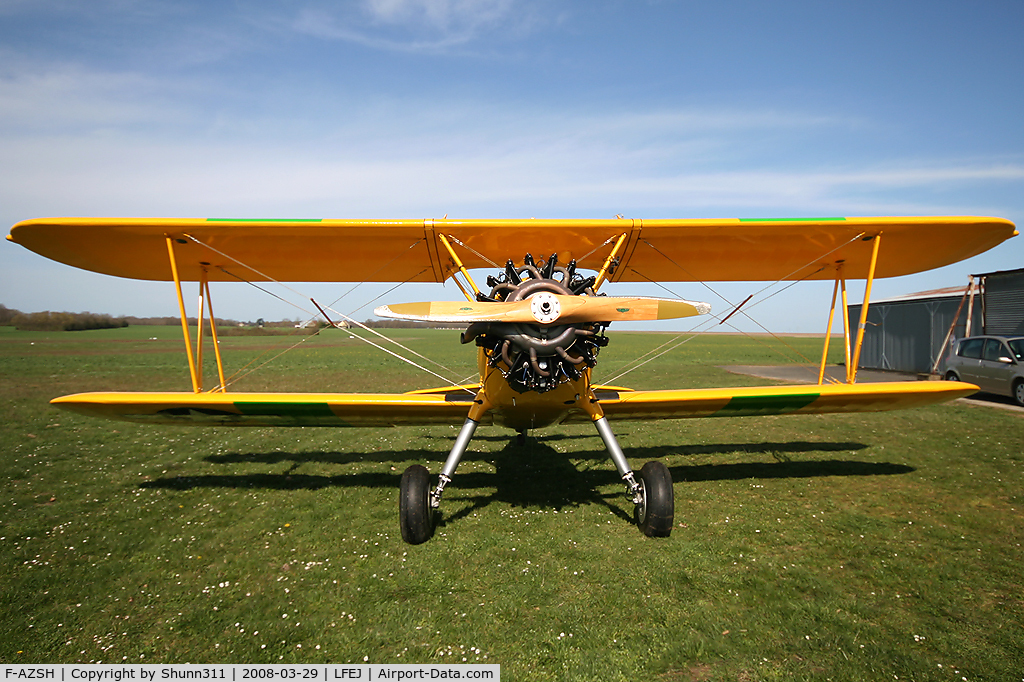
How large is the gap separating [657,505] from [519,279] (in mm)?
2285

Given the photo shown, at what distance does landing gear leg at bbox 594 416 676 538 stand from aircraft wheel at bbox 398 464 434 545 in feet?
5.83

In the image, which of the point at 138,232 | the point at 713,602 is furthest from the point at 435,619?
the point at 138,232

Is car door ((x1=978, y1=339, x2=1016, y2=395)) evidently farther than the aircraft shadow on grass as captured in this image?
Yes

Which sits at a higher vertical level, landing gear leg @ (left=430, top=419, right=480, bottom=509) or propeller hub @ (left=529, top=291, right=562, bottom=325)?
propeller hub @ (left=529, top=291, right=562, bottom=325)

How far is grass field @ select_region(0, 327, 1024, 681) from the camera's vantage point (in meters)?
2.68

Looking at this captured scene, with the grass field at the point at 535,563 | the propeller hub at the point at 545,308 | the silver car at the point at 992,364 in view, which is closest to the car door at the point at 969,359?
the silver car at the point at 992,364

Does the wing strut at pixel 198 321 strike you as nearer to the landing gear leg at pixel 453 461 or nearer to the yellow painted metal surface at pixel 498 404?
the yellow painted metal surface at pixel 498 404

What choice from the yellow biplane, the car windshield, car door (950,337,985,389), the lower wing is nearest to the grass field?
the yellow biplane

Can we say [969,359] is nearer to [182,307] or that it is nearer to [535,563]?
[535,563]

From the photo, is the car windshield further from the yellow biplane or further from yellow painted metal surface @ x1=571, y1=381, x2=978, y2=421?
yellow painted metal surface @ x1=571, y1=381, x2=978, y2=421

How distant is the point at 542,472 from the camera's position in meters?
6.15

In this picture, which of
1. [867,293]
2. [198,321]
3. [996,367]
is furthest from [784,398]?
[996,367]

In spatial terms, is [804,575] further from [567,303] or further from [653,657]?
[567,303]

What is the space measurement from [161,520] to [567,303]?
452 centimetres
